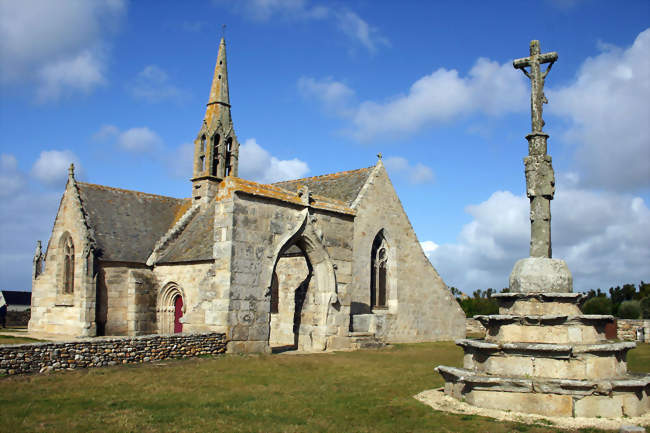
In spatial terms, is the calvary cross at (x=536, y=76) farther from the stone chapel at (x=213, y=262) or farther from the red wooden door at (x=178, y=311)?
the red wooden door at (x=178, y=311)

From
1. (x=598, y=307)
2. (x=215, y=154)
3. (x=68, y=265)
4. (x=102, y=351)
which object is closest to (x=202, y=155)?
(x=215, y=154)

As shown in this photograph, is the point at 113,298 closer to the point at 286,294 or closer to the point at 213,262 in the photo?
the point at 213,262

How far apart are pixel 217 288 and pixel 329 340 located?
4.08m

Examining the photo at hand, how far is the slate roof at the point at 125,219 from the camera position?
23297mm

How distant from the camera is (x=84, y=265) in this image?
71.9ft

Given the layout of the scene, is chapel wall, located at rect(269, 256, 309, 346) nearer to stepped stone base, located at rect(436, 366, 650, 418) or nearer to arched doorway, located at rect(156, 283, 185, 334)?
arched doorway, located at rect(156, 283, 185, 334)

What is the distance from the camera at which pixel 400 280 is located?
22859mm

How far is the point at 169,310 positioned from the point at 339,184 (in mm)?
8674

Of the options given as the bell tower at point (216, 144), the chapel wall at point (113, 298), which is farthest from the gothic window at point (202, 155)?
the chapel wall at point (113, 298)

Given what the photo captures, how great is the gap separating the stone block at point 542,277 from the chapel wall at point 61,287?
1794 centimetres

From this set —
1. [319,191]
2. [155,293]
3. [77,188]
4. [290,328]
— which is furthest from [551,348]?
[77,188]

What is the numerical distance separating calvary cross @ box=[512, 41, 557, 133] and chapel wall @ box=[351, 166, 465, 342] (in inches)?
478

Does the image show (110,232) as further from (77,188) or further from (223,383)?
(223,383)

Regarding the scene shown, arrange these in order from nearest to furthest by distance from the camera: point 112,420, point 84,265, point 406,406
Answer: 1. point 112,420
2. point 406,406
3. point 84,265
